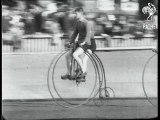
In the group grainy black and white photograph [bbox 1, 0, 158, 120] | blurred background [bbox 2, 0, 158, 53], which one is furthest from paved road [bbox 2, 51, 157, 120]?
blurred background [bbox 2, 0, 158, 53]

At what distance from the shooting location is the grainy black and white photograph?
36.0ft

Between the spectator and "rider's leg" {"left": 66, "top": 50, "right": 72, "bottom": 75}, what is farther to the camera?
"rider's leg" {"left": 66, "top": 50, "right": 72, "bottom": 75}

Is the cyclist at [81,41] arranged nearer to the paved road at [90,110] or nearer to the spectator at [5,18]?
the paved road at [90,110]

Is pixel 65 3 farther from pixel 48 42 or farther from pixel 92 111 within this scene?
pixel 92 111

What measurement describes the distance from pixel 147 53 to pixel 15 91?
185cm

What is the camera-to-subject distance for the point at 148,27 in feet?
36.2

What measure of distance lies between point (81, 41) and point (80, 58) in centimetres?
23

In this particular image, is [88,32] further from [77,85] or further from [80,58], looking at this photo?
[77,85]

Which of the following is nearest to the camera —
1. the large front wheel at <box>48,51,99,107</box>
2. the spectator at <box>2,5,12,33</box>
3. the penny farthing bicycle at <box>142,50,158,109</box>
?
the spectator at <box>2,5,12,33</box>

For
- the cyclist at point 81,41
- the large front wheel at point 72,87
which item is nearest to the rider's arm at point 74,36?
the cyclist at point 81,41

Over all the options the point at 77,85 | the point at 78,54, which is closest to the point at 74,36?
the point at 78,54

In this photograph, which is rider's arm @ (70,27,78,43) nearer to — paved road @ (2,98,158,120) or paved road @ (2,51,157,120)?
paved road @ (2,51,157,120)

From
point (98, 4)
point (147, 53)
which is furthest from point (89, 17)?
point (147, 53)

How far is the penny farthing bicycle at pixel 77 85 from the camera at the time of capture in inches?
439
